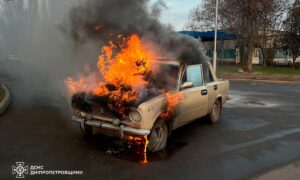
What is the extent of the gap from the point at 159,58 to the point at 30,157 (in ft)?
10.5

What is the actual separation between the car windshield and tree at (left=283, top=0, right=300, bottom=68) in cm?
3240

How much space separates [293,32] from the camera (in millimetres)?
36969

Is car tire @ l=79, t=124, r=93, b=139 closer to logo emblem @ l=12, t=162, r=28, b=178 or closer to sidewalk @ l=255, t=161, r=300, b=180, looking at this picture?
logo emblem @ l=12, t=162, r=28, b=178

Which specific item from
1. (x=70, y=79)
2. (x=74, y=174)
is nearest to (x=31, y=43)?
(x=70, y=79)

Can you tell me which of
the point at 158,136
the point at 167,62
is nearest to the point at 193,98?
the point at 167,62

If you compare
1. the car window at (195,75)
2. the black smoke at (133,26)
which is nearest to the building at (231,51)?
the car window at (195,75)

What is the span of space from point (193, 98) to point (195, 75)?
67 cm

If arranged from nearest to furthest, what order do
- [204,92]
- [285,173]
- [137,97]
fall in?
[285,173] < [137,97] < [204,92]

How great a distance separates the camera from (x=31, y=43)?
60.4ft

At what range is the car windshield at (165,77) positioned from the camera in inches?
259

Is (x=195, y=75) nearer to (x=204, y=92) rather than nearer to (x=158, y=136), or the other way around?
(x=204, y=92)

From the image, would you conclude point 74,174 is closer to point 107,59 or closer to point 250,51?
point 107,59

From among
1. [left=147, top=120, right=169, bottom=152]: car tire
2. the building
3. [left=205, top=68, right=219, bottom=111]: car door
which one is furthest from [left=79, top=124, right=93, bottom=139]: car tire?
the building

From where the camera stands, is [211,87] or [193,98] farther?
[211,87]
